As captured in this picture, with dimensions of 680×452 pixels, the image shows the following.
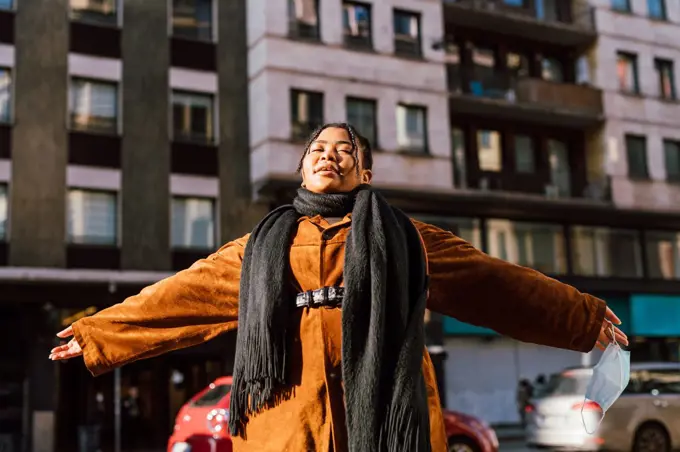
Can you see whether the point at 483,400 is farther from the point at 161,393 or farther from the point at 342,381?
the point at 342,381

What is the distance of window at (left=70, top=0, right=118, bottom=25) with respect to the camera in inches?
843

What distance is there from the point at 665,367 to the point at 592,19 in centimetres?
1614

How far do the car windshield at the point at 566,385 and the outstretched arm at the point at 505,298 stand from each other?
11.0 meters

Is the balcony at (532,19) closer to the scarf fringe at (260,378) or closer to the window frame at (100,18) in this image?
the window frame at (100,18)

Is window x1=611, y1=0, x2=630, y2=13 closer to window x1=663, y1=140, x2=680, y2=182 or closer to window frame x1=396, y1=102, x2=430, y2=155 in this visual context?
window x1=663, y1=140, x2=680, y2=182

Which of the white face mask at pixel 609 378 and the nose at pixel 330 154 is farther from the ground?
the nose at pixel 330 154

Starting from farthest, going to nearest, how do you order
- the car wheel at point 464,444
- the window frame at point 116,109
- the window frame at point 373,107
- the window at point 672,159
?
1. the window at point 672,159
2. the window frame at point 373,107
3. the window frame at point 116,109
4. the car wheel at point 464,444

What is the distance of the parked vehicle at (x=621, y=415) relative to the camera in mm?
13851

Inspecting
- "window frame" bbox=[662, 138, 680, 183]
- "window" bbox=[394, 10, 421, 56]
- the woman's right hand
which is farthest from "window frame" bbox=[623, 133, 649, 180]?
the woman's right hand

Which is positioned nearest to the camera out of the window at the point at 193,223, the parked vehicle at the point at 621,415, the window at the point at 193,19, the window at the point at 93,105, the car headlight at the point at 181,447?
the car headlight at the point at 181,447

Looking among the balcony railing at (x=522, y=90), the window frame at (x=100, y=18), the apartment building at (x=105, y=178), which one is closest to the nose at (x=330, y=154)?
the apartment building at (x=105, y=178)

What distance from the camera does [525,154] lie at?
27719 millimetres

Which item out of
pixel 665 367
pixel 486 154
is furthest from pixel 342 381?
pixel 486 154

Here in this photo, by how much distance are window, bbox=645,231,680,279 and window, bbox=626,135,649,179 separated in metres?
2.02
